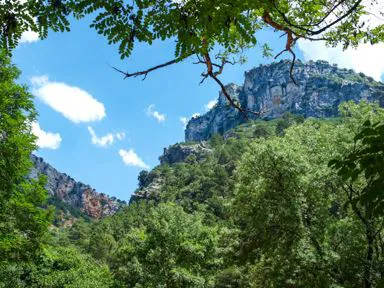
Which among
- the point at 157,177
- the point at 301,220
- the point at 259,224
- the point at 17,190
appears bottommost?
the point at 17,190

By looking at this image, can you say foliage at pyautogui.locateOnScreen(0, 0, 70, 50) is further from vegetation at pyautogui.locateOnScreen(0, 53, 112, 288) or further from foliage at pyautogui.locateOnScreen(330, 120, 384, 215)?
vegetation at pyautogui.locateOnScreen(0, 53, 112, 288)

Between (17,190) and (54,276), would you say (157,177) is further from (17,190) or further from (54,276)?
(17,190)

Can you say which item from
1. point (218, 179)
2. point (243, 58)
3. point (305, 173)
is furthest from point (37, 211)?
point (218, 179)

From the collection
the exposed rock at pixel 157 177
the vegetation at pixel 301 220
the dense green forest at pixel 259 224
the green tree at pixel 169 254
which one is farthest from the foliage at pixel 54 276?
the exposed rock at pixel 157 177

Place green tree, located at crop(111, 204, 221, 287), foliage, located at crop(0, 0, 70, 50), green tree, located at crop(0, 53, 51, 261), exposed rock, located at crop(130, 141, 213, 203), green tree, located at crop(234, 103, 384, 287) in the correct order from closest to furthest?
foliage, located at crop(0, 0, 70, 50) < green tree, located at crop(0, 53, 51, 261) < green tree, located at crop(234, 103, 384, 287) < green tree, located at crop(111, 204, 221, 287) < exposed rock, located at crop(130, 141, 213, 203)

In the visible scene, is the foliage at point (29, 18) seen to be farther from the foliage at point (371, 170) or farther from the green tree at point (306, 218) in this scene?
the green tree at point (306, 218)

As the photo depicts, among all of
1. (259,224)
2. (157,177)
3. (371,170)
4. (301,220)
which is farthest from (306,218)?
(157,177)

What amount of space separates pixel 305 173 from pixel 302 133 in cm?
383

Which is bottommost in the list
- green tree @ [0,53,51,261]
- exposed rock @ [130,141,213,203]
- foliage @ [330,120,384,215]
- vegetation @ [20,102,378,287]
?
foliage @ [330,120,384,215]

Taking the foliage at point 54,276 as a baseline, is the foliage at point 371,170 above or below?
below

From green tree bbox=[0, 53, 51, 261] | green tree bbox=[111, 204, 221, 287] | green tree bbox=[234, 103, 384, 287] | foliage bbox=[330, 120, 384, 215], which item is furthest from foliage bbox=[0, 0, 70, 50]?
green tree bbox=[111, 204, 221, 287]

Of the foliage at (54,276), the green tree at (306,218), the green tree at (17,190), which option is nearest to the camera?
the green tree at (17,190)

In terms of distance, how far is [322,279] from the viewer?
58.7ft

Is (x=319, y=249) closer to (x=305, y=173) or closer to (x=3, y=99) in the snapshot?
(x=305, y=173)
